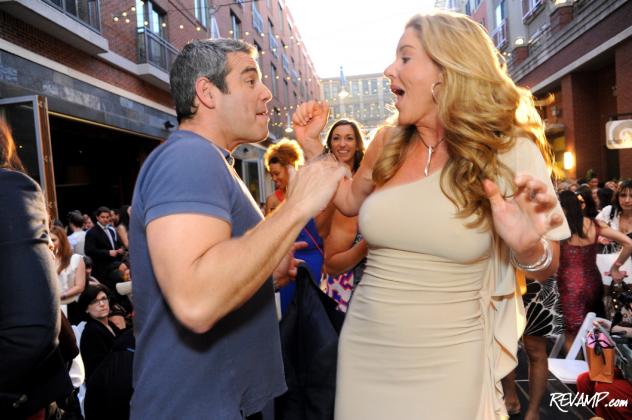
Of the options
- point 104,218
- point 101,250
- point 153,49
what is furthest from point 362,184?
point 153,49

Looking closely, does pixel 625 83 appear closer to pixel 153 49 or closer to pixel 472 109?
pixel 153 49

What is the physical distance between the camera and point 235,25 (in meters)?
22.2

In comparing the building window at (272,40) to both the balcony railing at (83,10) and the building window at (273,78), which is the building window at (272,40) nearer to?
the building window at (273,78)

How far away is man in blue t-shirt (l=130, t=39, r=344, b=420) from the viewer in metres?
1.14

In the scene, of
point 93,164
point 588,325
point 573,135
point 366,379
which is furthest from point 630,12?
point 93,164

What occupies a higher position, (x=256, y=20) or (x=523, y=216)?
(x=256, y=20)

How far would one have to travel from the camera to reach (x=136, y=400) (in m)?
1.37

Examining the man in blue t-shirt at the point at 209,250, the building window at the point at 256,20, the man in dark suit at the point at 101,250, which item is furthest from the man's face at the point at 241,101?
the building window at the point at 256,20

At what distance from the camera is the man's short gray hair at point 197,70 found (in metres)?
1.56

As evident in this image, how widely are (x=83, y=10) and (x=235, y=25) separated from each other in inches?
533

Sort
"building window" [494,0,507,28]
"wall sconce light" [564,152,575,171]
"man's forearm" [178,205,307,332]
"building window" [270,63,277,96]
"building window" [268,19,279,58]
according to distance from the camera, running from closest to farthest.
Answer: "man's forearm" [178,205,307,332], "wall sconce light" [564,152,575,171], "building window" [494,0,507,28], "building window" [270,63,277,96], "building window" [268,19,279,58]

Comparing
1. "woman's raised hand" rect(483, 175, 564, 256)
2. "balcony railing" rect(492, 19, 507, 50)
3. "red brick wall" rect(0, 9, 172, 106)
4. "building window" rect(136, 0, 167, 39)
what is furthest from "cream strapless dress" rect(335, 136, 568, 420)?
"balcony railing" rect(492, 19, 507, 50)

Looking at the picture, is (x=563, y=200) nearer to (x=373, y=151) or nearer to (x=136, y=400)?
(x=373, y=151)

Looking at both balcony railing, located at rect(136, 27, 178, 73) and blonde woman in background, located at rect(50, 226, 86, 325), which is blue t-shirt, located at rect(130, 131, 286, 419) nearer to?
blonde woman in background, located at rect(50, 226, 86, 325)
